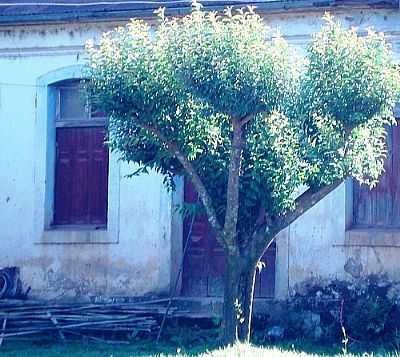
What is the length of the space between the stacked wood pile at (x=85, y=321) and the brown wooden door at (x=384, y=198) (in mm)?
2945

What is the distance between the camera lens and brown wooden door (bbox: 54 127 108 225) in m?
16.2

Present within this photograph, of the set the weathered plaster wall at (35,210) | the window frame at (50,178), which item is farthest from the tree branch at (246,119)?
the window frame at (50,178)

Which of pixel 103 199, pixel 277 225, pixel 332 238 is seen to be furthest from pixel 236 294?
pixel 103 199

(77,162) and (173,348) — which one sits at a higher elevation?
(77,162)

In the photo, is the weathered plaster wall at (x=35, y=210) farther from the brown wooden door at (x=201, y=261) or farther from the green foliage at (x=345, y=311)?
the green foliage at (x=345, y=311)

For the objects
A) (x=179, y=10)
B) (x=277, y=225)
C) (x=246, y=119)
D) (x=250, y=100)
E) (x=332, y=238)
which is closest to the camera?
(x=250, y=100)

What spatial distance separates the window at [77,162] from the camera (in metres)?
16.2

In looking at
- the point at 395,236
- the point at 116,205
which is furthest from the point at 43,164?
the point at 395,236

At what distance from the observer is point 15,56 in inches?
643

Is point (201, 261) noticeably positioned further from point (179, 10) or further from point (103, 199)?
point (179, 10)

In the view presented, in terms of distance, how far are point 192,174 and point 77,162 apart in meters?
5.24

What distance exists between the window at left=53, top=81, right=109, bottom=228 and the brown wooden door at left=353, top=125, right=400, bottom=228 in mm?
3803

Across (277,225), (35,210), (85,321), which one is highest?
(35,210)

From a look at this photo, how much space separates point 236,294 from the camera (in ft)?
37.6
